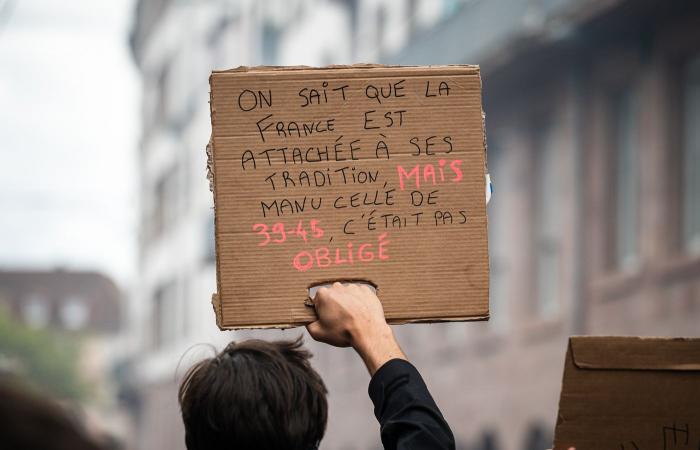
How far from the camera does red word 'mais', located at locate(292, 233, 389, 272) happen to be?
286 cm

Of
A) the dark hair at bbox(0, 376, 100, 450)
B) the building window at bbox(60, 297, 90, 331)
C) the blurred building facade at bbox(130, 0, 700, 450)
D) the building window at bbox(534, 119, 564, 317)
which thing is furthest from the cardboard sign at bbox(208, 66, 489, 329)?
the building window at bbox(60, 297, 90, 331)

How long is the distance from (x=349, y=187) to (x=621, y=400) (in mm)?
720

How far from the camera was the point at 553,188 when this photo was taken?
16.6m

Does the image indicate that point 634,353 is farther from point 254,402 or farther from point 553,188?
point 553,188

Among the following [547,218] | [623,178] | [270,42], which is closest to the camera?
[623,178]

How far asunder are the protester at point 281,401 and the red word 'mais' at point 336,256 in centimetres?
33

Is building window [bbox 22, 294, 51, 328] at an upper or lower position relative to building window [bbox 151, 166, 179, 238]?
lower

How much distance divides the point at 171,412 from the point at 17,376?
127ft

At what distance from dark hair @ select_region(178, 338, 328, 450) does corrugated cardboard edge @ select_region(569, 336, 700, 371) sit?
0.51 m

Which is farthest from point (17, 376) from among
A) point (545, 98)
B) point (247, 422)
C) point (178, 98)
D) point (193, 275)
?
point (178, 98)

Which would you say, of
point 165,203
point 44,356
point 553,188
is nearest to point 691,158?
point 553,188

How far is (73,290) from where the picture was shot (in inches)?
4218

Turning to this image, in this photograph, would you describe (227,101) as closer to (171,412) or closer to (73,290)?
(171,412)

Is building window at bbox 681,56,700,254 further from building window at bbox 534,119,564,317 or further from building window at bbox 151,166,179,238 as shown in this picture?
building window at bbox 151,166,179,238
